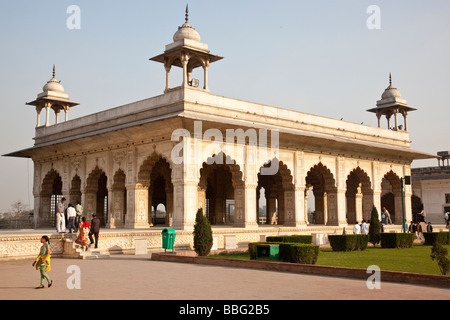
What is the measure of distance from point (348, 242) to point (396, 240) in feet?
8.16

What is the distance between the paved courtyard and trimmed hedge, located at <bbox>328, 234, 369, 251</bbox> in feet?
19.7

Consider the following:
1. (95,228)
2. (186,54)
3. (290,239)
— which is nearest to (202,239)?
(290,239)

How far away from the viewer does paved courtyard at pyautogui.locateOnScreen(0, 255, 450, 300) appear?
24.4 ft

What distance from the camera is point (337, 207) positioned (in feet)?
80.7

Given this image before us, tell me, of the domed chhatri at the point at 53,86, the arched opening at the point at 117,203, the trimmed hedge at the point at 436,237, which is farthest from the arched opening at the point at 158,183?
the trimmed hedge at the point at 436,237

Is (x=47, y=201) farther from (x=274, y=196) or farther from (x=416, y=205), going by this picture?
(x=416, y=205)

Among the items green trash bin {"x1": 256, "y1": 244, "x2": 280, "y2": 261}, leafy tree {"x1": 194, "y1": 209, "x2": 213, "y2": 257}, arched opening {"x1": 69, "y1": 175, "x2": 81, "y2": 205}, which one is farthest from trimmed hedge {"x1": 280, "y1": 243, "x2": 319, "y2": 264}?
arched opening {"x1": 69, "y1": 175, "x2": 81, "y2": 205}

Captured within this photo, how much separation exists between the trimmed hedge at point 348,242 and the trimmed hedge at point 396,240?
4.57 feet

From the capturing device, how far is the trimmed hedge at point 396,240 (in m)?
17.6

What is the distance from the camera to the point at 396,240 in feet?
57.6

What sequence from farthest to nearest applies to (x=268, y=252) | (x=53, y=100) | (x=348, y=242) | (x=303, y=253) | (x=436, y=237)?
(x=53, y=100) → (x=436, y=237) → (x=348, y=242) → (x=268, y=252) → (x=303, y=253)

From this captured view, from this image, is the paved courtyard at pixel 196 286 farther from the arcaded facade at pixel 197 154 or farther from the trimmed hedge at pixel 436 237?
the trimmed hedge at pixel 436 237

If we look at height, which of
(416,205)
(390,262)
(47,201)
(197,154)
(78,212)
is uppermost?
(197,154)
